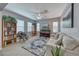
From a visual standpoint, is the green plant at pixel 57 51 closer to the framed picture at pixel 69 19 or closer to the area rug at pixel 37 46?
the area rug at pixel 37 46

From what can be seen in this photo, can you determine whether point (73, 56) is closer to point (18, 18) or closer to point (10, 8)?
point (18, 18)

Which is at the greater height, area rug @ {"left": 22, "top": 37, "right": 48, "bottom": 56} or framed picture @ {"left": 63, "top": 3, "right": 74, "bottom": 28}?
framed picture @ {"left": 63, "top": 3, "right": 74, "bottom": 28}

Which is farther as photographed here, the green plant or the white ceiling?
the white ceiling

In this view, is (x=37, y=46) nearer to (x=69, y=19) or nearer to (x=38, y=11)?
(x=38, y=11)

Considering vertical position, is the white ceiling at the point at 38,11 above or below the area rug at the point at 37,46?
above

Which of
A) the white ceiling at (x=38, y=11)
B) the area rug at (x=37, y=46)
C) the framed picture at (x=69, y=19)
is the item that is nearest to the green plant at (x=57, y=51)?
the area rug at (x=37, y=46)

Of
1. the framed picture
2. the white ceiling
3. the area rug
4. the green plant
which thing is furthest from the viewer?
the framed picture

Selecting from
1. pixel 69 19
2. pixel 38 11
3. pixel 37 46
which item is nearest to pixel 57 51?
pixel 37 46

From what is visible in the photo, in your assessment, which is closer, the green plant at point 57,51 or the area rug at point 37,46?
the green plant at point 57,51

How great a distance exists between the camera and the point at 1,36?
14.3 feet

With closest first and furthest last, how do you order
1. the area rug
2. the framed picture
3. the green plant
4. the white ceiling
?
the green plant → the white ceiling → the area rug → the framed picture

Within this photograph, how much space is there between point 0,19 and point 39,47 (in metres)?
2.13

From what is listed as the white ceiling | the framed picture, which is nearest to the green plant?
the white ceiling

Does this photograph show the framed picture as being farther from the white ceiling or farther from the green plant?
the green plant
